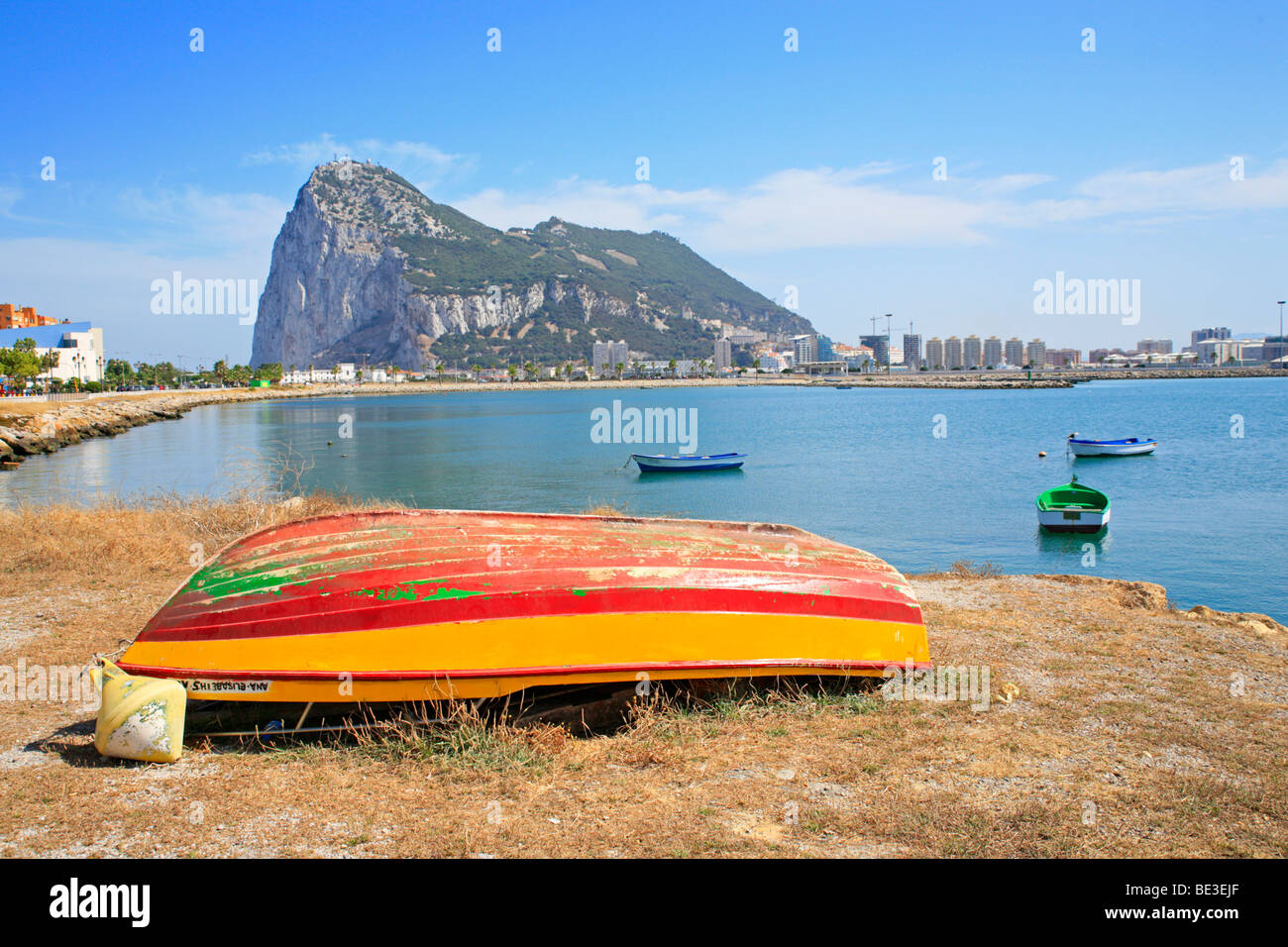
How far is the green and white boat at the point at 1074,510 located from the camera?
25.4 meters

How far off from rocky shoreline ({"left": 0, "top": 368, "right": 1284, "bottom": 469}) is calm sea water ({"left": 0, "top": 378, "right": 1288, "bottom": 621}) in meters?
2.15

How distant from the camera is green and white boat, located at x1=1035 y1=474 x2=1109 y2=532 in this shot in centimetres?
2541

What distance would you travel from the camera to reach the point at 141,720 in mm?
6160

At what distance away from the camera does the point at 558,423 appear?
3292 inches

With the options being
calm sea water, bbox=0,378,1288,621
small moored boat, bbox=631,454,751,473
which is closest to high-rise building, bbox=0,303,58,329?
calm sea water, bbox=0,378,1288,621

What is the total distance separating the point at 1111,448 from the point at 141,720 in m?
50.0

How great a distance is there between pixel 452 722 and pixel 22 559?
10.3 m

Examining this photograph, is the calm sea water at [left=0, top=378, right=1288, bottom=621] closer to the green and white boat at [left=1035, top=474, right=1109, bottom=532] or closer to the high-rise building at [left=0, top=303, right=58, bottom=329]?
the green and white boat at [left=1035, top=474, right=1109, bottom=532]

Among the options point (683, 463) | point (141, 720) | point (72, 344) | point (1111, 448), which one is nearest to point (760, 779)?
point (141, 720)

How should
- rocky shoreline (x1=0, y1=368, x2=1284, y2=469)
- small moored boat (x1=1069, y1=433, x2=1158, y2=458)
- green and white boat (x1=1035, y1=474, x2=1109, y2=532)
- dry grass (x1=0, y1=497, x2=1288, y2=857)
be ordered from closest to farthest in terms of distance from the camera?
dry grass (x1=0, y1=497, x2=1288, y2=857)
green and white boat (x1=1035, y1=474, x2=1109, y2=532)
small moored boat (x1=1069, y1=433, x2=1158, y2=458)
rocky shoreline (x1=0, y1=368, x2=1284, y2=469)

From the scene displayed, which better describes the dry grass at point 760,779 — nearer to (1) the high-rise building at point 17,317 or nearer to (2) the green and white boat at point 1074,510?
(2) the green and white boat at point 1074,510

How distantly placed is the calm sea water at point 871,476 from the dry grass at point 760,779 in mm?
12329

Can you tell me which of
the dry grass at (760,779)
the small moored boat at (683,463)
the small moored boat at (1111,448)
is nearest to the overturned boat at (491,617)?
the dry grass at (760,779)

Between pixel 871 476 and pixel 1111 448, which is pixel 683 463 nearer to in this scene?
pixel 871 476
